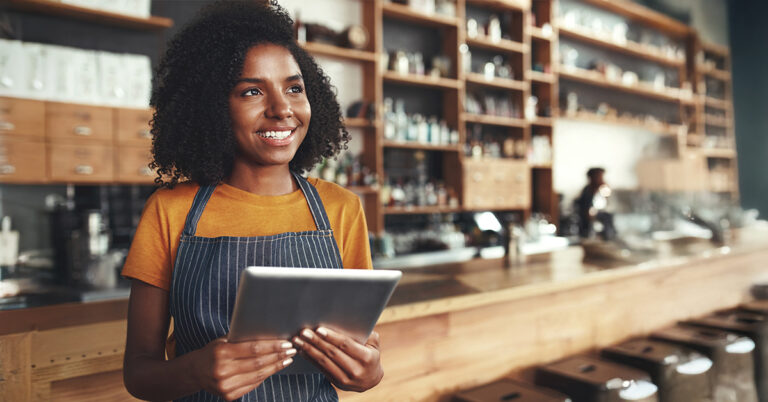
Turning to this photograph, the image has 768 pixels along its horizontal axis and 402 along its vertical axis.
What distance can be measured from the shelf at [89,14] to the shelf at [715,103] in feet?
24.3

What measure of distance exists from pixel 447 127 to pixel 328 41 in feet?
4.51

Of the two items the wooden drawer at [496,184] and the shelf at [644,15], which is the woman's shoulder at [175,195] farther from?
the shelf at [644,15]

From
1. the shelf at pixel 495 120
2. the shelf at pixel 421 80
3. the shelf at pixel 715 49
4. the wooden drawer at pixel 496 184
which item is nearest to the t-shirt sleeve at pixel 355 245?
the shelf at pixel 421 80

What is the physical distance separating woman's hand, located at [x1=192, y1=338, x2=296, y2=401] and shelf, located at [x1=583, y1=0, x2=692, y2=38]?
21.0 feet

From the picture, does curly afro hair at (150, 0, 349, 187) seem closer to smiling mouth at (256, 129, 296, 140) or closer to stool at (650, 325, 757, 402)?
smiling mouth at (256, 129, 296, 140)

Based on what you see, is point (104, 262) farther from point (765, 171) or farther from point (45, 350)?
point (765, 171)

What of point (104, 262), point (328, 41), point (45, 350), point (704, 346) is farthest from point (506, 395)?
point (328, 41)

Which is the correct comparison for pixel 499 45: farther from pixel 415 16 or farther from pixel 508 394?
pixel 508 394

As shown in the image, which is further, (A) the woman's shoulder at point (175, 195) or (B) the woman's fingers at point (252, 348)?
(A) the woman's shoulder at point (175, 195)

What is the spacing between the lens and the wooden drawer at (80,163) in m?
2.86

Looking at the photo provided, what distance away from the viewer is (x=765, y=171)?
792 cm

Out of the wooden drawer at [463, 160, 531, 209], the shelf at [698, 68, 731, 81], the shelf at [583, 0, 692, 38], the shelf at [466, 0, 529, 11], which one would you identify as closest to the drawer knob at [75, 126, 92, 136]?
the wooden drawer at [463, 160, 531, 209]

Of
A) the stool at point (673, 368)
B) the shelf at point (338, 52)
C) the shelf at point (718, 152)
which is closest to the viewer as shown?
the stool at point (673, 368)

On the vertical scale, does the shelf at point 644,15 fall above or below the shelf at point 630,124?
above
